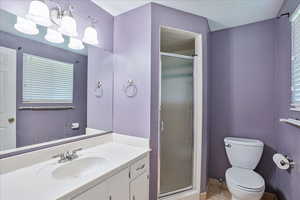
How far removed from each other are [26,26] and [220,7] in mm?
1804

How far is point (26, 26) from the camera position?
1058mm

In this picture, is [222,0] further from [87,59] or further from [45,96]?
[45,96]

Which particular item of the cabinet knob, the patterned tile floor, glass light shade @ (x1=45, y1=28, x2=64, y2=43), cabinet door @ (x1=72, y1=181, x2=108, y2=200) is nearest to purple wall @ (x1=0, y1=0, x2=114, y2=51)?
glass light shade @ (x1=45, y1=28, x2=64, y2=43)

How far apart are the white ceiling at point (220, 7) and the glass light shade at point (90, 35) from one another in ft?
1.11

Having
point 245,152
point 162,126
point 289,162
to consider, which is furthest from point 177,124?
point 289,162

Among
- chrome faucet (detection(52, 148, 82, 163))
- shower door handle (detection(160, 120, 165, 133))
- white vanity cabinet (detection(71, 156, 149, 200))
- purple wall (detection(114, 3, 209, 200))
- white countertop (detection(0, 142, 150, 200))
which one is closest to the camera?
white countertop (detection(0, 142, 150, 200))

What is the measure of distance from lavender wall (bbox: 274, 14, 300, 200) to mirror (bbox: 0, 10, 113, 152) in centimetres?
182

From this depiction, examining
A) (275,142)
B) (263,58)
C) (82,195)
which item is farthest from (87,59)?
(275,142)

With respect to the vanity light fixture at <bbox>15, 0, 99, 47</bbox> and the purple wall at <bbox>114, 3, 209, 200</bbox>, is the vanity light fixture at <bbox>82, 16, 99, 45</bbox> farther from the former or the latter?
the purple wall at <bbox>114, 3, 209, 200</bbox>

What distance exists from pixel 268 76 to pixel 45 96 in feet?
8.06

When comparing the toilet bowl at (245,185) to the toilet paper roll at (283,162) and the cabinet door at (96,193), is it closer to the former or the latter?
the toilet paper roll at (283,162)

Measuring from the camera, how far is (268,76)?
6.21ft

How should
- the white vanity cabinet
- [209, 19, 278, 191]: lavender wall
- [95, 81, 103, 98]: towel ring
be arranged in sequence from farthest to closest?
[209, 19, 278, 191]: lavender wall
[95, 81, 103, 98]: towel ring
the white vanity cabinet

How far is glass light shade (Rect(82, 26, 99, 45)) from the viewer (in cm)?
140
